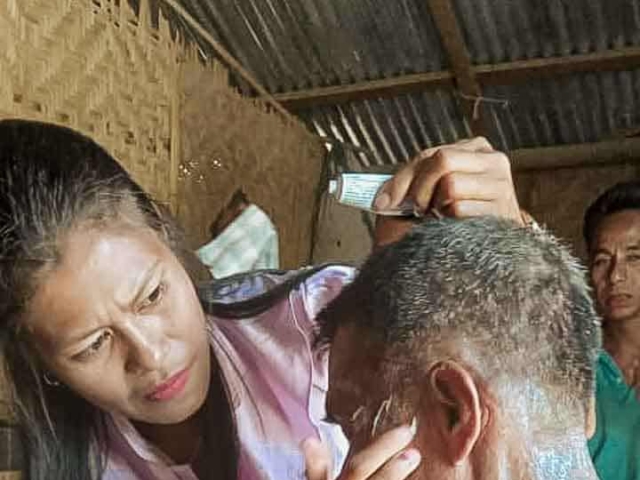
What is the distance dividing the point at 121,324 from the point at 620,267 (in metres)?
1.29

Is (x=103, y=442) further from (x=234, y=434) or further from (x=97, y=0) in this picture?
(x=97, y=0)

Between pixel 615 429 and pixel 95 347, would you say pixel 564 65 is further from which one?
pixel 95 347

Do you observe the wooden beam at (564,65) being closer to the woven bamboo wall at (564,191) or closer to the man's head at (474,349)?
the woven bamboo wall at (564,191)

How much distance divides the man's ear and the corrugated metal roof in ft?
5.08

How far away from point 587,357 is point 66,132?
0.44 meters

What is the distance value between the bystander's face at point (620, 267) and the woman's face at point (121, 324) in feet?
3.89

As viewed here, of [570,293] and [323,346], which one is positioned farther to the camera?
[323,346]

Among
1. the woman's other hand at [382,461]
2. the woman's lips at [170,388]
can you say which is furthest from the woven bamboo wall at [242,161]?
the woman's other hand at [382,461]

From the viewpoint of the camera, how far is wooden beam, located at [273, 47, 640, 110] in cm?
228

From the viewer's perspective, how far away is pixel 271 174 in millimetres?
2088

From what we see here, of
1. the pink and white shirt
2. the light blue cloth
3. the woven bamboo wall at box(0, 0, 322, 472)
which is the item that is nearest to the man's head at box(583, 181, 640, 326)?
the woven bamboo wall at box(0, 0, 322, 472)

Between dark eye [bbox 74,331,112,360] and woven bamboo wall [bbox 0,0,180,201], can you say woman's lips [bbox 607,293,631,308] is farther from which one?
dark eye [bbox 74,331,112,360]

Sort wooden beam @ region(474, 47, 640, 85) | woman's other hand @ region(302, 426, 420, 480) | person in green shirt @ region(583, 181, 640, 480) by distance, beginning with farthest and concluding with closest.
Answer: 1. wooden beam @ region(474, 47, 640, 85)
2. person in green shirt @ region(583, 181, 640, 480)
3. woman's other hand @ region(302, 426, 420, 480)

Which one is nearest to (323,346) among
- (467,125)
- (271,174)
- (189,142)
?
(189,142)
